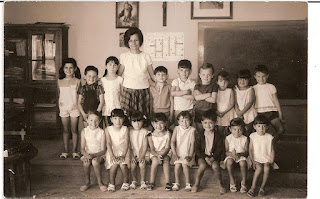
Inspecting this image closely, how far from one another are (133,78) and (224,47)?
63 cm

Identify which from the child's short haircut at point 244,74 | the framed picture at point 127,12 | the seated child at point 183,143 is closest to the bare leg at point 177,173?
the seated child at point 183,143

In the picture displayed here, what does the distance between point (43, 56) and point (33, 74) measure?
14 cm

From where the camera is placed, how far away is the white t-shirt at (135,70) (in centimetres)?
269

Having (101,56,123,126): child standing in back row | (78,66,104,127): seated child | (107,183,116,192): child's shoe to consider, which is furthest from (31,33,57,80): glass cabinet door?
(107,183,116,192): child's shoe

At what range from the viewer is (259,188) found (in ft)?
8.57

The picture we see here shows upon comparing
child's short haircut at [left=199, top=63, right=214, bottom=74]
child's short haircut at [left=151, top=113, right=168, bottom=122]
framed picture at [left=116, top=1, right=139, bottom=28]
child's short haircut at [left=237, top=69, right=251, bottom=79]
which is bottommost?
child's short haircut at [left=151, top=113, right=168, bottom=122]

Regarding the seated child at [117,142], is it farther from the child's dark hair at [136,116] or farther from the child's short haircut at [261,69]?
the child's short haircut at [261,69]

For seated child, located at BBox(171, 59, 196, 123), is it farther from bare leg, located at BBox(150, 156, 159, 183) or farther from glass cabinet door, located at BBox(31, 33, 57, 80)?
glass cabinet door, located at BBox(31, 33, 57, 80)

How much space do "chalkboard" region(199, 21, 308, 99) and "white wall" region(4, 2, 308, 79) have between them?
6cm

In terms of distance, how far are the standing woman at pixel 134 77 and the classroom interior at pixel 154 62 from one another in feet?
0.20

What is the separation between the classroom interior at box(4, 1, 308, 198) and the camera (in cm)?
262
